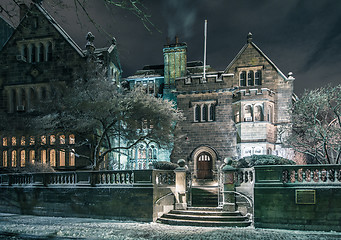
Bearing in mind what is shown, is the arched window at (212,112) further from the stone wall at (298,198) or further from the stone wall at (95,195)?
the stone wall at (298,198)

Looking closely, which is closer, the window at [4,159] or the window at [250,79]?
the window at [4,159]

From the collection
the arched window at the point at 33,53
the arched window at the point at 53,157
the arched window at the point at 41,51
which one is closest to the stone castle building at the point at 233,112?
the arched window at the point at 53,157

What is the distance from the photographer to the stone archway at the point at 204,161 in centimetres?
2689

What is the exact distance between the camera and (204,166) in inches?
1067

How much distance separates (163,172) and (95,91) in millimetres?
7940

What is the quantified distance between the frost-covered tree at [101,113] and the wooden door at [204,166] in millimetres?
5972

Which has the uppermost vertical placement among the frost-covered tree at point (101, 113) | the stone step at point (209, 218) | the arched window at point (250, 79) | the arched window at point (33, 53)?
the arched window at point (33, 53)

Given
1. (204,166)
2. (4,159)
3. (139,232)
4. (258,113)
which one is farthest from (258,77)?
(4,159)

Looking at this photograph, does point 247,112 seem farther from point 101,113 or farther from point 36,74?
point 36,74

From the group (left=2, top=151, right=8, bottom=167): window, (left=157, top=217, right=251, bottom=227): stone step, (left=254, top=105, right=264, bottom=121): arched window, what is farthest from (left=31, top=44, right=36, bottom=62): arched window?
(left=157, top=217, right=251, bottom=227): stone step

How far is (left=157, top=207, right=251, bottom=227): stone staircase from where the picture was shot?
12588 millimetres

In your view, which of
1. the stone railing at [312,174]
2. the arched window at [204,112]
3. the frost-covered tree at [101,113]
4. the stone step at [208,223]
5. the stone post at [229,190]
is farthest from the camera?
the arched window at [204,112]

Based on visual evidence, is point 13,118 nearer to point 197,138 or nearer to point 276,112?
point 197,138

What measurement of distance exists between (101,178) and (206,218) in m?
5.43
